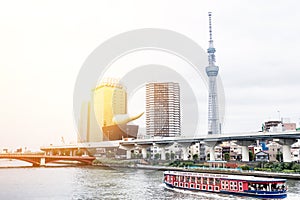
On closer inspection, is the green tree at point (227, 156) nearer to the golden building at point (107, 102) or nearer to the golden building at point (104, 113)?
the golden building at point (104, 113)

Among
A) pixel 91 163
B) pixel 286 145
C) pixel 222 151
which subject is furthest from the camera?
pixel 222 151

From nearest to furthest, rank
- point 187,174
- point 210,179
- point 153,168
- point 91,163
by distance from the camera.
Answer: point 210,179, point 187,174, point 153,168, point 91,163

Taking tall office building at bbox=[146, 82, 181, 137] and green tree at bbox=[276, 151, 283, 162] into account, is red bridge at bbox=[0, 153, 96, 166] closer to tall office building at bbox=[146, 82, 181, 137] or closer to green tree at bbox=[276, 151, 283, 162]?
green tree at bbox=[276, 151, 283, 162]

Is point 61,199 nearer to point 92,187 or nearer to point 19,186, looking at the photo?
point 92,187

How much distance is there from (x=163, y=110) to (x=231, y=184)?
10720cm

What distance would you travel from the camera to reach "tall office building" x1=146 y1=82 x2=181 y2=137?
422 feet

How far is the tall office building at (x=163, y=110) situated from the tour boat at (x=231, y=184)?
326 feet

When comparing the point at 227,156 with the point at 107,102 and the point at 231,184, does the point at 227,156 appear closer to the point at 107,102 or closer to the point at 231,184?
the point at 231,184

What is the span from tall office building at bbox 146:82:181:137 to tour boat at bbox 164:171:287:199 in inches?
3911

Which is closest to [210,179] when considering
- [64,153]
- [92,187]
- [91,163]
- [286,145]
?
[92,187]

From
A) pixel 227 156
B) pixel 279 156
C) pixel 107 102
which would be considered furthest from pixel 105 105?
pixel 279 156

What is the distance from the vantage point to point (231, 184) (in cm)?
2344

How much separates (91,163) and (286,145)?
39.1 m

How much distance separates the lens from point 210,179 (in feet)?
81.6
